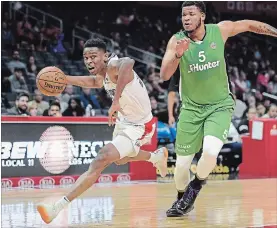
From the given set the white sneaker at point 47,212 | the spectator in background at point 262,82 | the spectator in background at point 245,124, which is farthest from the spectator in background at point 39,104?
the spectator in background at point 262,82

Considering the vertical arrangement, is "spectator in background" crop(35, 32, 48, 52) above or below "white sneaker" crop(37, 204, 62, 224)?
above

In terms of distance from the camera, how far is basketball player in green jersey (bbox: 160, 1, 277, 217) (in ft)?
20.3

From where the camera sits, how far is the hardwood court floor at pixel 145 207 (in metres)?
5.96

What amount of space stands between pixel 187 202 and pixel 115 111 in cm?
134

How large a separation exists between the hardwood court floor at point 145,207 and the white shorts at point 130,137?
689 millimetres

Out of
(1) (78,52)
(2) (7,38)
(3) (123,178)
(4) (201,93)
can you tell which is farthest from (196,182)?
(1) (78,52)

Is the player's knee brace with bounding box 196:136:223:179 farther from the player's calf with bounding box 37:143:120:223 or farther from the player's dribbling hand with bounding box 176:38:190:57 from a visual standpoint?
the player's dribbling hand with bounding box 176:38:190:57

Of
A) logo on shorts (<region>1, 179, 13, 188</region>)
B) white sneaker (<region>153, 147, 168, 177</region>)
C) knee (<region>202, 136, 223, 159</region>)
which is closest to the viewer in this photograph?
knee (<region>202, 136, 223, 159</region>)

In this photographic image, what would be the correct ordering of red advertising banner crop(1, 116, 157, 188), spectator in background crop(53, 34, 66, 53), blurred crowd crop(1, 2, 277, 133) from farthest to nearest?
spectator in background crop(53, 34, 66, 53) → blurred crowd crop(1, 2, 277, 133) → red advertising banner crop(1, 116, 157, 188)

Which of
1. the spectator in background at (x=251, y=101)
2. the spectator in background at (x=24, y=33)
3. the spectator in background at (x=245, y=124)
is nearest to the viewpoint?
the spectator in background at (x=245, y=124)

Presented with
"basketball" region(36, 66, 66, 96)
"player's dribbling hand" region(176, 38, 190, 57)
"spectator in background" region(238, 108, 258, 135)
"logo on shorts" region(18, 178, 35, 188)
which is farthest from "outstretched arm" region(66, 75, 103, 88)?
"spectator in background" region(238, 108, 258, 135)

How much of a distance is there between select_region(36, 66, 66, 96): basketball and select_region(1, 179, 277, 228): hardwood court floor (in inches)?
52.4

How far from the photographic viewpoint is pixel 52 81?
→ 6520mm

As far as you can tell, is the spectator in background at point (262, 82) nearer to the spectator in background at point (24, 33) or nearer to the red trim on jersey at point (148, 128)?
the spectator in background at point (24, 33)
